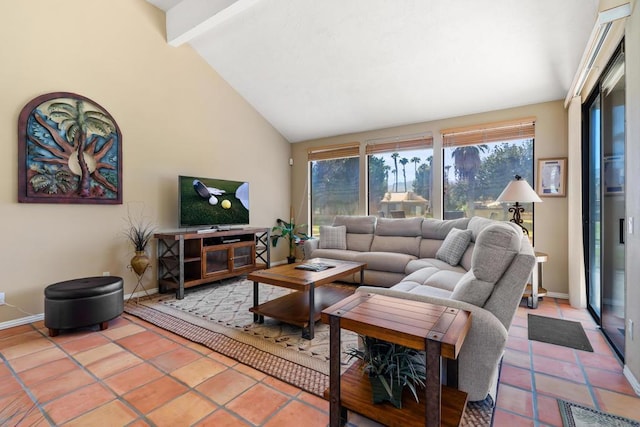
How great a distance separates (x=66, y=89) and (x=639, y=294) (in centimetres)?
500

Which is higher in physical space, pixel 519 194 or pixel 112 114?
pixel 112 114

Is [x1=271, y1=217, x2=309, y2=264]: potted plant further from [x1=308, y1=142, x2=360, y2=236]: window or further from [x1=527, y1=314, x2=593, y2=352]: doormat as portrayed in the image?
[x1=527, y1=314, x2=593, y2=352]: doormat

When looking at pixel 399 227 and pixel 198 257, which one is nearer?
pixel 198 257

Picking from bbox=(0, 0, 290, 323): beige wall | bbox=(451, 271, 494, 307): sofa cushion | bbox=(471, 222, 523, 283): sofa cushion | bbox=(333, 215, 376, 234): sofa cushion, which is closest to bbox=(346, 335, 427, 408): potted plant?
bbox=(451, 271, 494, 307): sofa cushion

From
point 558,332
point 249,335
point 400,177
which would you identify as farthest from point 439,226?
point 249,335

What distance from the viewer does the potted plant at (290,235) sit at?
18.2ft

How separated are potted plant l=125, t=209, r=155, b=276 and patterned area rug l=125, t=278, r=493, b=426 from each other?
430 millimetres

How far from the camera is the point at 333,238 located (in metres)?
4.63

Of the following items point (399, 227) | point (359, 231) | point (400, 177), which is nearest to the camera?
point (399, 227)

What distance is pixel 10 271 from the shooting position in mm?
2785

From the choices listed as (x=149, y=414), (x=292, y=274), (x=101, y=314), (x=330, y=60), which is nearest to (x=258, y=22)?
(x=330, y=60)

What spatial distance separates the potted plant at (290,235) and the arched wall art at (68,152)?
8.75ft

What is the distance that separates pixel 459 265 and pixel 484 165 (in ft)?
5.42

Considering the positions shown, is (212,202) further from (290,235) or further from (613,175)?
(613,175)
